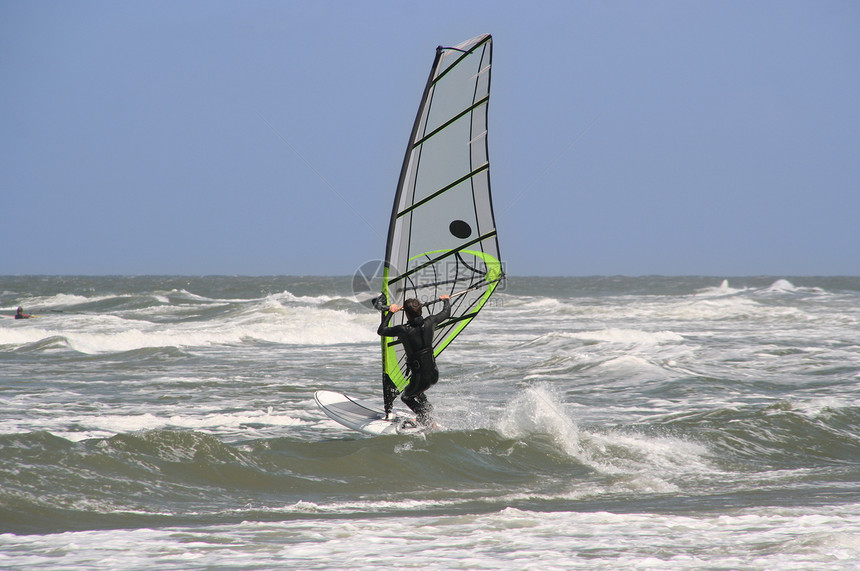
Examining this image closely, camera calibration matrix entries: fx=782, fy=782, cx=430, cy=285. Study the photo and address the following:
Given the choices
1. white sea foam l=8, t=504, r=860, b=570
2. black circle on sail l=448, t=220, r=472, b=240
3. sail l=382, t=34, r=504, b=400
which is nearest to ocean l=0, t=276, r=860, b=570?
white sea foam l=8, t=504, r=860, b=570

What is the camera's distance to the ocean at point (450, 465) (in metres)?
3.55

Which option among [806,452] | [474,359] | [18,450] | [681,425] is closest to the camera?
[18,450]

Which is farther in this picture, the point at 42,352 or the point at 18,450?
the point at 42,352

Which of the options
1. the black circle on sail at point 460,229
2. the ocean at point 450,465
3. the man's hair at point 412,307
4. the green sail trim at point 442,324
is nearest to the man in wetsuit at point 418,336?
the man's hair at point 412,307

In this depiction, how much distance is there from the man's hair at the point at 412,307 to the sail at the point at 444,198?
41 centimetres

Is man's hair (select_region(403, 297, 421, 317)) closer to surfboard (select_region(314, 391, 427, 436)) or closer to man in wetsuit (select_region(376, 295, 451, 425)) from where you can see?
man in wetsuit (select_region(376, 295, 451, 425))

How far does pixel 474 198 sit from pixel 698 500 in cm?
300

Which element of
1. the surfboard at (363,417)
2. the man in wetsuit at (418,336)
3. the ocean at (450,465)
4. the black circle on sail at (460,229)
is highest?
the black circle on sail at (460,229)

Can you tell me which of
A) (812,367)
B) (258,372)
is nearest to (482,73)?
(258,372)

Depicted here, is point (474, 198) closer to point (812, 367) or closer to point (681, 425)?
point (681, 425)

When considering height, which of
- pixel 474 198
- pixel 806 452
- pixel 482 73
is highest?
pixel 482 73

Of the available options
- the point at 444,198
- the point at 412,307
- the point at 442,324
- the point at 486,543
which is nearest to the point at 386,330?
the point at 412,307

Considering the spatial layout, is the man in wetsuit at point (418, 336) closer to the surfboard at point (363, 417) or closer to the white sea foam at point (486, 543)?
the surfboard at point (363, 417)

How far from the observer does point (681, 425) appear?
6969 mm
